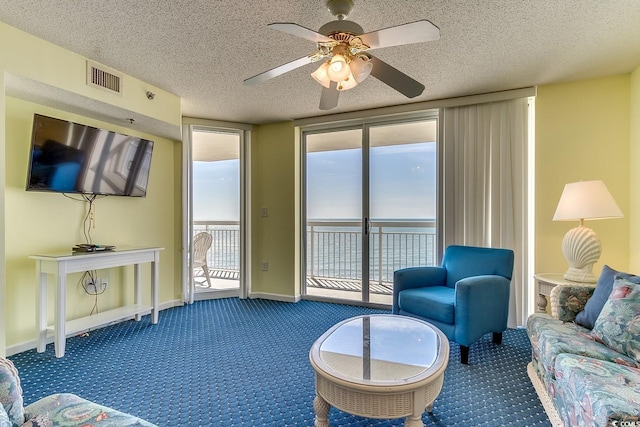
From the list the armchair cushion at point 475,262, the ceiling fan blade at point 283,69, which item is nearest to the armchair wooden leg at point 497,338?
the armchair cushion at point 475,262

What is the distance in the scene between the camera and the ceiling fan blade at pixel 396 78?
6.01 feet

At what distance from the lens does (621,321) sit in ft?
5.37

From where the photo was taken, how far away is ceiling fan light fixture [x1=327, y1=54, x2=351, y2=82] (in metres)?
1.72

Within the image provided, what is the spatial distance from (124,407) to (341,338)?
4.22 feet

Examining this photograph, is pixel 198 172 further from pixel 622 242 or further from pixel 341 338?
pixel 622 242

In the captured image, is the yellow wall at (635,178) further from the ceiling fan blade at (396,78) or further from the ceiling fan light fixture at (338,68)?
the ceiling fan light fixture at (338,68)

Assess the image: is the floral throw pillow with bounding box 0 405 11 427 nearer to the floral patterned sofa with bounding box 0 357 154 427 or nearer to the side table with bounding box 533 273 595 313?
the floral patterned sofa with bounding box 0 357 154 427

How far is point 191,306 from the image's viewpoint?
3.97 meters

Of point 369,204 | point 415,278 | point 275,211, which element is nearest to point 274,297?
point 275,211

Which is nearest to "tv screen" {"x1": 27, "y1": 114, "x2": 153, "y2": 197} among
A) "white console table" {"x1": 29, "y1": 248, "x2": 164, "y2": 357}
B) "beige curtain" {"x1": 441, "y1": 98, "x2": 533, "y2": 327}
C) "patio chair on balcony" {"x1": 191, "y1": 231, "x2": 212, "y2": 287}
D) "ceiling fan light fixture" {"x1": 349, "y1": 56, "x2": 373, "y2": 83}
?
"white console table" {"x1": 29, "y1": 248, "x2": 164, "y2": 357}

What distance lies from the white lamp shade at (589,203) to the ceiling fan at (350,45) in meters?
1.51

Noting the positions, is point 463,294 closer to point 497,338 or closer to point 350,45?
point 497,338

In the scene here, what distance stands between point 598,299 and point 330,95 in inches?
79.4

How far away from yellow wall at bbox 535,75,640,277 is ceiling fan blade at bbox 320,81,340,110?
84.9 inches
